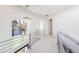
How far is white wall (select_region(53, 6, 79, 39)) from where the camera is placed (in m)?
2.28

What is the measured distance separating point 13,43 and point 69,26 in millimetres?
1572

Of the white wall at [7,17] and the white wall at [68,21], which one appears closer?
the white wall at [7,17]

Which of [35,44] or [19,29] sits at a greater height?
[19,29]

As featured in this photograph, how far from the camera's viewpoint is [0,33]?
1912 millimetres

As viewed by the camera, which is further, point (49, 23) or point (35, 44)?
point (49, 23)

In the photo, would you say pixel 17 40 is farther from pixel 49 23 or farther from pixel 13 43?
pixel 49 23

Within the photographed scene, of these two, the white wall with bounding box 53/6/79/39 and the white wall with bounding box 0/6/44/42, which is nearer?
the white wall with bounding box 0/6/44/42

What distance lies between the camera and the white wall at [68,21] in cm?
228

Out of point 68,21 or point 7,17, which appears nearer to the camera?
point 7,17

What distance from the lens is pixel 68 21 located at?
2.45 metres
